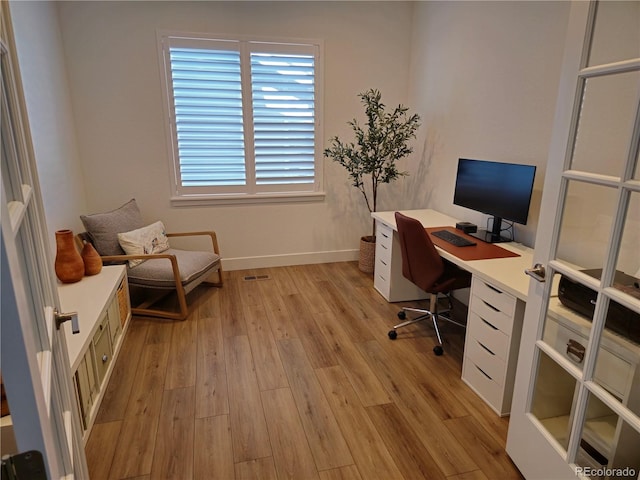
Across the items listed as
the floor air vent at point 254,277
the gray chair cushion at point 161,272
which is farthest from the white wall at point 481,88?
the gray chair cushion at point 161,272

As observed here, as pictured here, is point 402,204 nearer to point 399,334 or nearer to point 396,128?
point 396,128

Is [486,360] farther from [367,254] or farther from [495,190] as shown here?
[367,254]

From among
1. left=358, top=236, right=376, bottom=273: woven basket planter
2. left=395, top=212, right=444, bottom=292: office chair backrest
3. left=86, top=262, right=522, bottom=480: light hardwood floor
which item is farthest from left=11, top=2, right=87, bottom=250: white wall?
left=358, top=236, right=376, bottom=273: woven basket planter

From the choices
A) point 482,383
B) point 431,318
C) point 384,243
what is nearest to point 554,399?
point 482,383

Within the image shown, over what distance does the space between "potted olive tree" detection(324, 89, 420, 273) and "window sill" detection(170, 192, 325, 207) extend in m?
0.49

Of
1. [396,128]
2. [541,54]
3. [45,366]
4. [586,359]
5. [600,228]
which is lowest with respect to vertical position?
[586,359]

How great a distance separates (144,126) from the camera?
3.95 meters

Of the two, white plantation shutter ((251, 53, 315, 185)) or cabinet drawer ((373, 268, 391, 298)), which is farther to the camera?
white plantation shutter ((251, 53, 315, 185))

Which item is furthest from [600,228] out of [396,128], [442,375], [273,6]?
[273,6]

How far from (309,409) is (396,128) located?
2.79m

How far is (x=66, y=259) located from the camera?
279cm

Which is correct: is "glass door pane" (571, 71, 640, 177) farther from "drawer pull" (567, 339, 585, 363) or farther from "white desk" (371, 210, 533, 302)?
"white desk" (371, 210, 533, 302)

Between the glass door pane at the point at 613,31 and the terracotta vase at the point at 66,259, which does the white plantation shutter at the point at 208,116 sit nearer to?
the terracotta vase at the point at 66,259

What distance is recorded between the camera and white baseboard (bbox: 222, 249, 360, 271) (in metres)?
4.50
